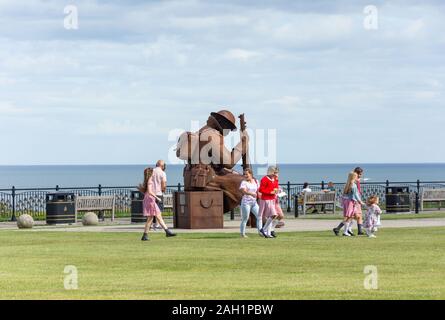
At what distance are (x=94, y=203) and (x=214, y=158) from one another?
7.47 meters

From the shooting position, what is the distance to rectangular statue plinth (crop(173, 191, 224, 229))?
30.9 m

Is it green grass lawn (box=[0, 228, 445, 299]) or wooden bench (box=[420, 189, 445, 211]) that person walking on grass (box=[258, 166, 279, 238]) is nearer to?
green grass lawn (box=[0, 228, 445, 299])

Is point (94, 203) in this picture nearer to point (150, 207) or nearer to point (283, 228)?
point (283, 228)

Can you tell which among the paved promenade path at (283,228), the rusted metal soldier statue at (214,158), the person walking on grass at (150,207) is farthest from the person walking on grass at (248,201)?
the rusted metal soldier statue at (214,158)

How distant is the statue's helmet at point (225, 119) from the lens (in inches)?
1278

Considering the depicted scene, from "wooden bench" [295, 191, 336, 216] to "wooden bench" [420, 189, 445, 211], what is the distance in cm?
361

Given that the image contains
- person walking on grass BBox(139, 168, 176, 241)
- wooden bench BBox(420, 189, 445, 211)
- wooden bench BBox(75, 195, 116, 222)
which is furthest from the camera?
wooden bench BBox(420, 189, 445, 211)

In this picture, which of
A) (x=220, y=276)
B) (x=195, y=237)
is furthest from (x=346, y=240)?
(x=220, y=276)

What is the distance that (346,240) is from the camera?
25.0 metres

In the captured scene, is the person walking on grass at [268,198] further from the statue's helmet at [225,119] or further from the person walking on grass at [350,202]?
the statue's helmet at [225,119]

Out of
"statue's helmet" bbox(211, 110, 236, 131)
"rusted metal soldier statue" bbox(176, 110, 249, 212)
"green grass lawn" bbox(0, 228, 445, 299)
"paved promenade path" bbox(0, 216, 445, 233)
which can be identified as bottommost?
"green grass lawn" bbox(0, 228, 445, 299)

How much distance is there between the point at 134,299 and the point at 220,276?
2974mm

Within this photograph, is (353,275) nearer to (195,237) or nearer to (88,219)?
(195,237)

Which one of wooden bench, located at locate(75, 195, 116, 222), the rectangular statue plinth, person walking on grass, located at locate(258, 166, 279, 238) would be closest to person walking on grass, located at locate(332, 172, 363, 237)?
person walking on grass, located at locate(258, 166, 279, 238)
